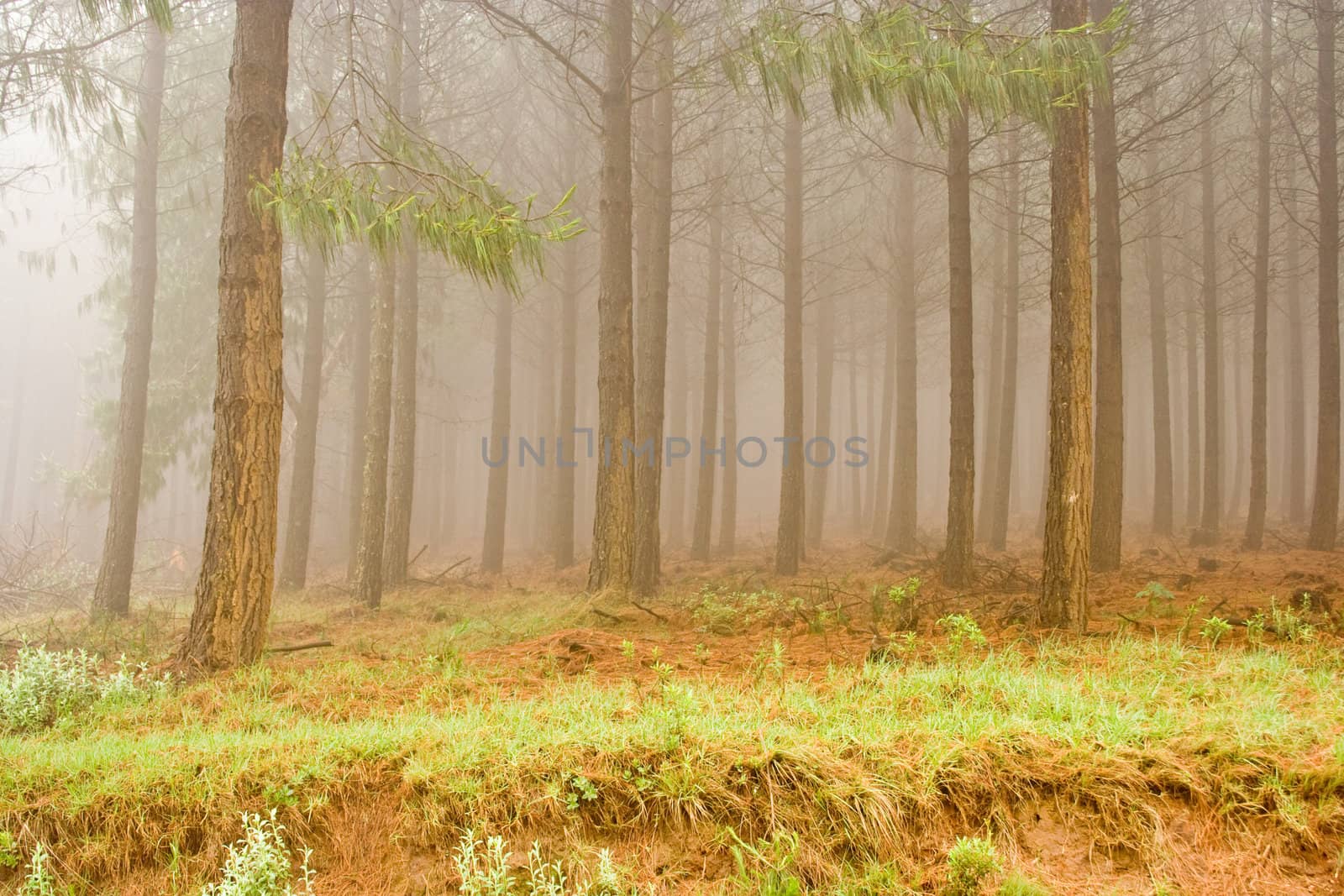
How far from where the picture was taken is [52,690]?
19.6 ft

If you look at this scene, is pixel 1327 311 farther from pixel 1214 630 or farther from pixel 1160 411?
pixel 1214 630

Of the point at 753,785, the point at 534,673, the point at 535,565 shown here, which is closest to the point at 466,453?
the point at 535,565

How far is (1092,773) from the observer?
12.7 feet

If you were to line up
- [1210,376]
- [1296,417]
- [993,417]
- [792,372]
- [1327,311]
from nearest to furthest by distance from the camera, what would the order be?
[1327,311] → [792,372] → [1210,376] → [1296,417] → [993,417]

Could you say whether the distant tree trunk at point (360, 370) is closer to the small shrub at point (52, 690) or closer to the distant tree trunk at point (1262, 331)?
the small shrub at point (52, 690)

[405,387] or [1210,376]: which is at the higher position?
[1210,376]

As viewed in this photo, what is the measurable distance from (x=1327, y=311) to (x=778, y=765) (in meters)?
13.3

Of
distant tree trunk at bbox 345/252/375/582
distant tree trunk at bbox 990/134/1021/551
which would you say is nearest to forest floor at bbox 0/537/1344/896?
distant tree trunk at bbox 990/134/1021/551

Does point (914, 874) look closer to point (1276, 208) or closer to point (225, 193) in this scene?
point (225, 193)

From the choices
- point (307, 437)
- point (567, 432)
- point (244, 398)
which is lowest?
point (244, 398)

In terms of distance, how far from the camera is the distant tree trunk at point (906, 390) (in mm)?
15695

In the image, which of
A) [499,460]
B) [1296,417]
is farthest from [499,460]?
[1296,417]

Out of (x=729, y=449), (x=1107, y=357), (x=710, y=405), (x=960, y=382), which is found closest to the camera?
(x=960, y=382)

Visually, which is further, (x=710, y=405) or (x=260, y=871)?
(x=710, y=405)
